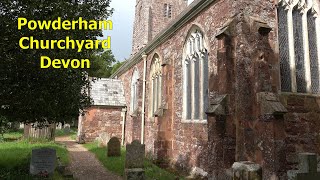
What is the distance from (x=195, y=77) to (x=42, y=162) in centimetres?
657

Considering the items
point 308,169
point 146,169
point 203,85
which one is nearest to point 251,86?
point 308,169

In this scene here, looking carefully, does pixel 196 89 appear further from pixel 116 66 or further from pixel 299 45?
pixel 116 66

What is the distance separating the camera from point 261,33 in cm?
736

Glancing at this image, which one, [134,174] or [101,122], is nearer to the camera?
[134,174]

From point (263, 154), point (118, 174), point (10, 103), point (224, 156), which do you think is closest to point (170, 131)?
point (118, 174)

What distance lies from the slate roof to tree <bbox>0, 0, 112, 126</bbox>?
13086 millimetres

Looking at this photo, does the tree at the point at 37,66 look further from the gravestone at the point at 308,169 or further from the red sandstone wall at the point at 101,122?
the red sandstone wall at the point at 101,122

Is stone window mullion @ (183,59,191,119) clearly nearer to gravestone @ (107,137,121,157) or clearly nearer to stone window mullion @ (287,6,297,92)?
stone window mullion @ (287,6,297,92)

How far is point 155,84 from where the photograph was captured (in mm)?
15734

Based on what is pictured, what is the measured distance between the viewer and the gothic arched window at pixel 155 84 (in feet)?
49.6

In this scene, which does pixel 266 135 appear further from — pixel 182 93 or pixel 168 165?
pixel 168 165

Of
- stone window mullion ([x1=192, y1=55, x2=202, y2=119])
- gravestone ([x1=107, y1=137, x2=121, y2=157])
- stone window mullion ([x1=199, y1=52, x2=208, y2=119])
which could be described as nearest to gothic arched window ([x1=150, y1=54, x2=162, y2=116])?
gravestone ([x1=107, y1=137, x2=121, y2=157])

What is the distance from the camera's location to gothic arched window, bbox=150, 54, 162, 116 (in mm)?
15131

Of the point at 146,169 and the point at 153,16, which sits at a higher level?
the point at 153,16
